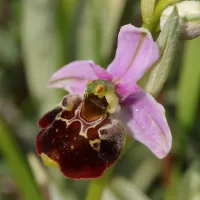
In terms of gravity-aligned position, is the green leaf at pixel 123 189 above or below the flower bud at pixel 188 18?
below

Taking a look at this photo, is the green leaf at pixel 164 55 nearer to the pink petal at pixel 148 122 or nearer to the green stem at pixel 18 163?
the pink petal at pixel 148 122

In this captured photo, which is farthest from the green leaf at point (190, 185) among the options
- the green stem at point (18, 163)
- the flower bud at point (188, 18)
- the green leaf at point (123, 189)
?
the flower bud at point (188, 18)

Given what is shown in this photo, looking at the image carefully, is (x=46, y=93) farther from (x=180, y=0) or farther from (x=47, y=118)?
(x=180, y=0)

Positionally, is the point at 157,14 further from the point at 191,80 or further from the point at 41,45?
the point at 41,45

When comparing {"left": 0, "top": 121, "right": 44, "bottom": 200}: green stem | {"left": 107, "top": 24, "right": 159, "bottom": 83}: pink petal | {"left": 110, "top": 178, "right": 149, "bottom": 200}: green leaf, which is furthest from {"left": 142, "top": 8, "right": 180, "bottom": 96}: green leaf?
{"left": 110, "top": 178, "right": 149, "bottom": 200}: green leaf

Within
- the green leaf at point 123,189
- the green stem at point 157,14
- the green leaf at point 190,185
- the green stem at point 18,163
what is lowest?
the green leaf at point 123,189

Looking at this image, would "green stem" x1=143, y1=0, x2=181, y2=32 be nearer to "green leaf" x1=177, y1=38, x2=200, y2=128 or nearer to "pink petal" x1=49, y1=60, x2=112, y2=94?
"pink petal" x1=49, y1=60, x2=112, y2=94

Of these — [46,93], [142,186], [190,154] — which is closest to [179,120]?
[190,154]
